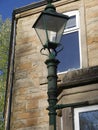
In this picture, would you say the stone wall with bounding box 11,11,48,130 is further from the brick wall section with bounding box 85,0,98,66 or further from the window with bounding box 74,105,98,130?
the window with bounding box 74,105,98,130

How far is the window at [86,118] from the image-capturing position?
7.46m

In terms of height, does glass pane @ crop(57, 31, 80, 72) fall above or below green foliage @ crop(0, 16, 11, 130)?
below

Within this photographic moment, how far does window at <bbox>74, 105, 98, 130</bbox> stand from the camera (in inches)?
294

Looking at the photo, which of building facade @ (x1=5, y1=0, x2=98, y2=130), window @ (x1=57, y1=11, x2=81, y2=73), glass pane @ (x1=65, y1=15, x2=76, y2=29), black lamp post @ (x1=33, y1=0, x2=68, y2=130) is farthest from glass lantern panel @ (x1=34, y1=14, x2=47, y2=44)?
glass pane @ (x1=65, y1=15, x2=76, y2=29)

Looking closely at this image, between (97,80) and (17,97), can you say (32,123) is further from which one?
(97,80)

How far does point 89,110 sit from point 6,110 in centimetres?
334

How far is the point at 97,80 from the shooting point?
7.48m

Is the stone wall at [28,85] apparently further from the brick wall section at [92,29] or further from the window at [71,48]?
the brick wall section at [92,29]

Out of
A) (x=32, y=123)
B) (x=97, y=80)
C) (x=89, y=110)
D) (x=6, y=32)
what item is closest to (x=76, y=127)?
(x=89, y=110)

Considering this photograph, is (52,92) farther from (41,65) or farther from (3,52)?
(3,52)

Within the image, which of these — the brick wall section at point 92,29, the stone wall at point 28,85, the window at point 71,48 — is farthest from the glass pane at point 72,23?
the stone wall at point 28,85

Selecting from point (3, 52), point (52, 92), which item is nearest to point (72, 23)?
point (52, 92)

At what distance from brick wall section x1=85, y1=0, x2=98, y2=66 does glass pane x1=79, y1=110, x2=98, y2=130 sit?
163 centimetres

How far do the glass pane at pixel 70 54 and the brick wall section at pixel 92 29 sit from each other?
36 centimetres
